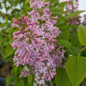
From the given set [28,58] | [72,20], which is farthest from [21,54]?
[72,20]

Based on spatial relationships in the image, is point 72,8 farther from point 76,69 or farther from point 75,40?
point 76,69

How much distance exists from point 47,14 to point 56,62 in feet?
0.38

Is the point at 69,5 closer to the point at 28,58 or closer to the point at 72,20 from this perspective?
the point at 72,20

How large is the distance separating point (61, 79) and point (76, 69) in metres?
0.06

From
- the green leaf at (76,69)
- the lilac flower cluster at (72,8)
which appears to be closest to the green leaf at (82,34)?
the green leaf at (76,69)

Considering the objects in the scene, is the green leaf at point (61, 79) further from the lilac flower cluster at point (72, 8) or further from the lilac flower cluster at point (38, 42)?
the lilac flower cluster at point (72, 8)

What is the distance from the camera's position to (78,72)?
38 cm

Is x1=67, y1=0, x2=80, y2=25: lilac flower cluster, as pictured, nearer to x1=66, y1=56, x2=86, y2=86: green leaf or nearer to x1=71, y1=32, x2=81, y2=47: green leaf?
x1=71, y1=32, x2=81, y2=47: green leaf

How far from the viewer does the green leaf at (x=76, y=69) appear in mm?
370

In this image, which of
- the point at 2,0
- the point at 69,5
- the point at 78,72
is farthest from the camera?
the point at 2,0

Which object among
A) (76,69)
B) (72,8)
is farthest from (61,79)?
(72,8)

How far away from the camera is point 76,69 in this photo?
386mm

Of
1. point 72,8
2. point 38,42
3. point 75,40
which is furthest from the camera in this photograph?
point 72,8

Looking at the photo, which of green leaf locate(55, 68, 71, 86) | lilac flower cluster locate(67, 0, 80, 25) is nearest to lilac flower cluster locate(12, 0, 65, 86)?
green leaf locate(55, 68, 71, 86)
